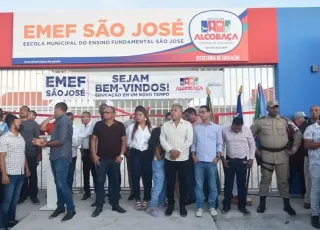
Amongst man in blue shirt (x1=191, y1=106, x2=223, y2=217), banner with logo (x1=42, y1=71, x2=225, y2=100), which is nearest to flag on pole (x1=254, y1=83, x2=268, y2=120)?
banner with logo (x1=42, y1=71, x2=225, y2=100)

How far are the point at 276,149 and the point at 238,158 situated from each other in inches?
27.4

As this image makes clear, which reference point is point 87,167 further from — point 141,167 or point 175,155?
point 175,155

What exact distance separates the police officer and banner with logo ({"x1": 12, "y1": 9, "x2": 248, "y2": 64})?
77.5 inches

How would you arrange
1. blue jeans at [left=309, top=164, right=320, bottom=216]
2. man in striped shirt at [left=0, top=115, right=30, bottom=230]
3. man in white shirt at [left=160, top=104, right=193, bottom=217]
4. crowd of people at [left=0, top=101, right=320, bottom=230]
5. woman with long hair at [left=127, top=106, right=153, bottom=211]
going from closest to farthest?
man in striped shirt at [left=0, top=115, right=30, bottom=230] < blue jeans at [left=309, top=164, right=320, bottom=216] < crowd of people at [left=0, top=101, right=320, bottom=230] < man in white shirt at [left=160, top=104, right=193, bottom=217] < woman with long hair at [left=127, top=106, right=153, bottom=211]

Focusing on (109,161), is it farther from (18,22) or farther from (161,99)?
(18,22)

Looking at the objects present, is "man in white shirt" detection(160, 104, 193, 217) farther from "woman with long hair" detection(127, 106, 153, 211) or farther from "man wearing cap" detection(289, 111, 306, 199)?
"man wearing cap" detection(289, 111, 306, 199)

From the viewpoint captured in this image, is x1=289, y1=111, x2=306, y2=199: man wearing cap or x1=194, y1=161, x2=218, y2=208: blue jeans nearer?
x1=194, y1=161, x2=218, y2=208: blue jeans

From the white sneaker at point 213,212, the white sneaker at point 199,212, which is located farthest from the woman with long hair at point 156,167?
the white sneaker at point 213,212

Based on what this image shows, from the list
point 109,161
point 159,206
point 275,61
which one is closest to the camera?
point 109,161

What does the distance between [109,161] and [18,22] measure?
13.2 feet

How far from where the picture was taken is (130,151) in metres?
5.78

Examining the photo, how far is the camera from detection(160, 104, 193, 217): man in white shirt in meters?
5.22

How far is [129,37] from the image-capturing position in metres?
6.95

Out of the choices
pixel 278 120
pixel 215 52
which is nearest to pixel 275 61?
pixel 215 52
